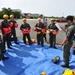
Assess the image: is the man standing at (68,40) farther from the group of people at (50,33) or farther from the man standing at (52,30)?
the man standing at (52,30)

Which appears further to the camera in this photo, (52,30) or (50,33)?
(50,33)

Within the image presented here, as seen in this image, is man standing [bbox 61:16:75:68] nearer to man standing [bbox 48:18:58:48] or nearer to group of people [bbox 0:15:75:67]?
group of people [bbox 0:15:75:67]

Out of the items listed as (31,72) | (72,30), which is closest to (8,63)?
(31,72)

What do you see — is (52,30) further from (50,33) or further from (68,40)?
(68,40)

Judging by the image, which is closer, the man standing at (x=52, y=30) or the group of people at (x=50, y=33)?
the group of people at (x=50, y=33)

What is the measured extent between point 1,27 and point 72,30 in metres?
4.48

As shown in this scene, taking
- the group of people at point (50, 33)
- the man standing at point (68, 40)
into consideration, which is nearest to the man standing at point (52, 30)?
the group of people at point (50, 33)

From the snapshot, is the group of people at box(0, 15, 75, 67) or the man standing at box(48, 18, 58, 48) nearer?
the group of people at box(0, 15, 75, 67)

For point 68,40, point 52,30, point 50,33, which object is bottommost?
point 50,33

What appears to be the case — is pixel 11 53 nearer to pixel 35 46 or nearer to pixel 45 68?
pixel 35 46

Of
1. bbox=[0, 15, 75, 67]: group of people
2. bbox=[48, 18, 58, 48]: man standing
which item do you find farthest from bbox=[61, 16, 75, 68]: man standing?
bbox=[48, 18, 58, 48]: man standing

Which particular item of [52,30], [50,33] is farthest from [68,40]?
[50,33]

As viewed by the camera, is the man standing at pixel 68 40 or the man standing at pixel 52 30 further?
the man standing at pixel 52 30

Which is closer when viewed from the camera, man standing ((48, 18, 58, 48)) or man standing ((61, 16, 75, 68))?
man standing ((61, 16, 75, 68))
